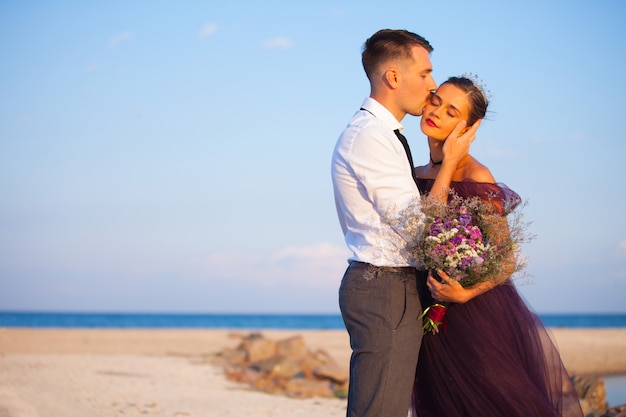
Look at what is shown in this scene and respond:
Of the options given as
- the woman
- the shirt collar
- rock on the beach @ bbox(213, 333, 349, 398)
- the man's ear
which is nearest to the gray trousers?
the woman

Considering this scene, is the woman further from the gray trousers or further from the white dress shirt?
the white dress shirt

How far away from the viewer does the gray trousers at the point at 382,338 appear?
3744 mm

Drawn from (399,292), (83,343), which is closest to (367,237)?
(399,292)

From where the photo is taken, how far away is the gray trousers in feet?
12.3

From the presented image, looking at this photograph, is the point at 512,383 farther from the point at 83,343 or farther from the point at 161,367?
the point at 83,343

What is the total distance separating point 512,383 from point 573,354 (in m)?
17.1

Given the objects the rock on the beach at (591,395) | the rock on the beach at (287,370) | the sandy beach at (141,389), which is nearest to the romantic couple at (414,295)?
the sandy beach at (141,389)

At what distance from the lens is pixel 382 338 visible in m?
3.76

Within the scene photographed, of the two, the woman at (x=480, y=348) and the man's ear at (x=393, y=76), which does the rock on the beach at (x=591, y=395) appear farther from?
the man's ear at (x=393, y=76)

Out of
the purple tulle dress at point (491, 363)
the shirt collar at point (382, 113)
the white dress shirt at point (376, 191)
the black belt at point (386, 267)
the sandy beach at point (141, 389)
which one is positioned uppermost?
the shirt collar at point (382, 113)

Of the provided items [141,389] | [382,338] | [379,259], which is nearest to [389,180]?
[379,259]

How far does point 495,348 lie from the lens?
404 centimetres

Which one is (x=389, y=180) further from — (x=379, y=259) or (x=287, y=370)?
(x=287, y=370)

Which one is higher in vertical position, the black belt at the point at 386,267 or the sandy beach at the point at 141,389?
the black belt at the point at 386,267
